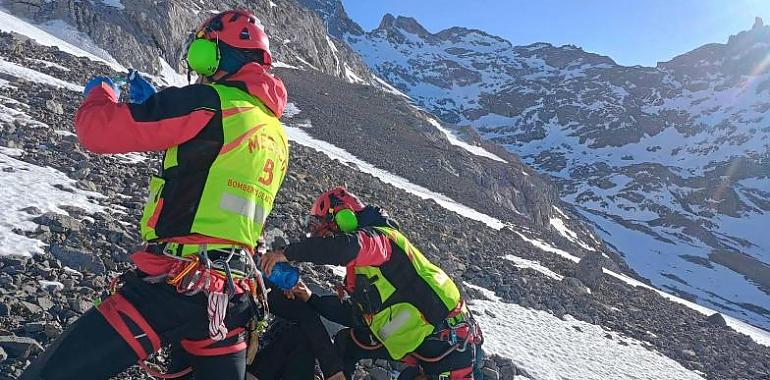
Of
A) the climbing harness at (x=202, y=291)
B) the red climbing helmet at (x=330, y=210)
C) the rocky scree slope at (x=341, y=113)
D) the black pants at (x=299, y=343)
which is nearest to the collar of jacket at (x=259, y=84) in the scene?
the climbing harness at (x=202, y=291)

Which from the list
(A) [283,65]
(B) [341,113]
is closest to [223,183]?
(B) [341,113]

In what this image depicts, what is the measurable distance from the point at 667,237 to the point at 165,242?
4801 inches

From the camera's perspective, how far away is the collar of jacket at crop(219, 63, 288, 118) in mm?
3326

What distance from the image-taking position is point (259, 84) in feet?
11.0

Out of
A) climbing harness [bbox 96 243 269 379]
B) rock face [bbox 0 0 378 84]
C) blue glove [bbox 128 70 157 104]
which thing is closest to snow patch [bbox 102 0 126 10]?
rock face [bbox 0 0 378 84]

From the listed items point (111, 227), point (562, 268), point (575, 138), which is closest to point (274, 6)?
point (562, 268)

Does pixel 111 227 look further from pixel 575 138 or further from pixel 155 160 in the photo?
pixel 575 138

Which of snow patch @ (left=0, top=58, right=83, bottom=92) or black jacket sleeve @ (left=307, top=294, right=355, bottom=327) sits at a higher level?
snow patch @ (left=0, top=58, right=83, bottom=92)

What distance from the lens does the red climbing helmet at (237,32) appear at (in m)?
3.40

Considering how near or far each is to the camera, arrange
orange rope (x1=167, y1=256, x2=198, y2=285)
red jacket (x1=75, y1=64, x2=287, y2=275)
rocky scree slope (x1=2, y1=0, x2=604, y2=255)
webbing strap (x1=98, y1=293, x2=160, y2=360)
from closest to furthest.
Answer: red jacket (x1=75, y1=64, x2=287, y2=275), webbing strap (x1=98, y1=293, x2=160, y2=360), orange rope (x1=167, y1=256, x2=198, y2=285), rocky scree slope (x1=2, y1=0, x2=604, y2=255)

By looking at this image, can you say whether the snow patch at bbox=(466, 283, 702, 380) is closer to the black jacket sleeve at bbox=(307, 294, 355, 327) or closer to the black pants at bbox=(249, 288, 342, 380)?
the black jacket sleeve at bbox=(307, 294, 355, 327)

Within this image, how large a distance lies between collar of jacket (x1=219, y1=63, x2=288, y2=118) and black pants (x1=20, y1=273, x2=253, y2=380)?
1.17 meters

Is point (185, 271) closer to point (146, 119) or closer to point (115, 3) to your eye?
point (146, 119)

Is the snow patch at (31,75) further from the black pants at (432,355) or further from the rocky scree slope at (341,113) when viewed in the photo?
the black pants at (432,355)
